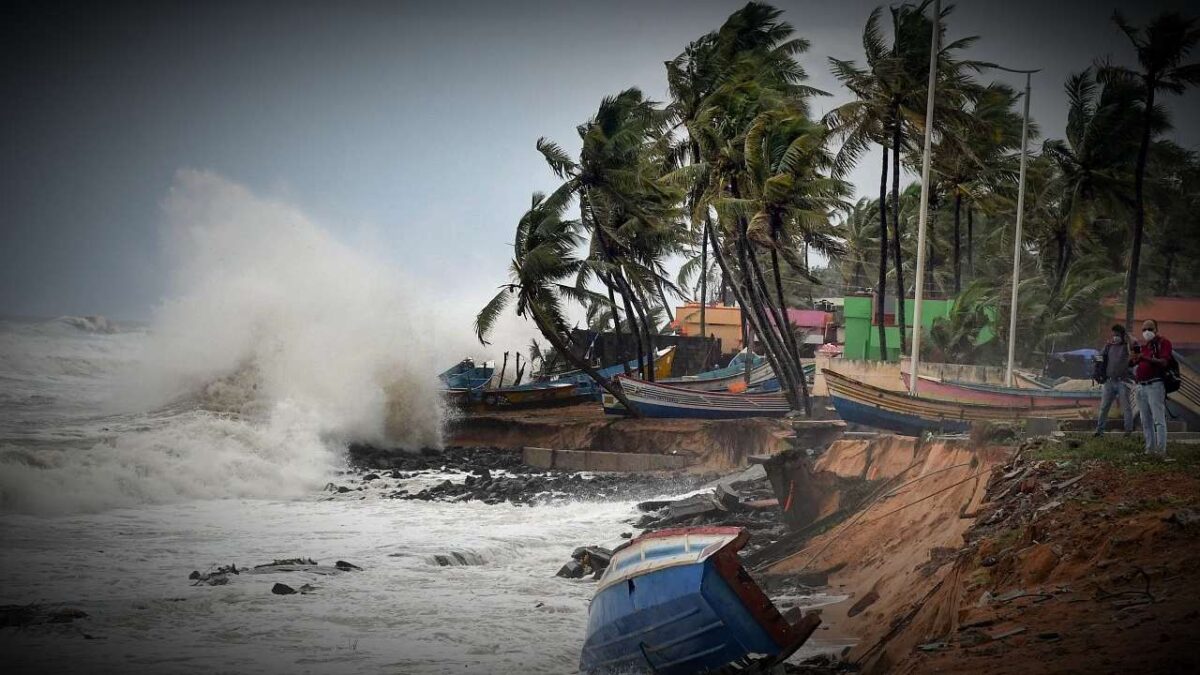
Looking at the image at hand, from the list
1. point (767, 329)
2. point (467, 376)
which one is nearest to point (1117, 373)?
point (767, 329)

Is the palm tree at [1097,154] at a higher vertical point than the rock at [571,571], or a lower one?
higher

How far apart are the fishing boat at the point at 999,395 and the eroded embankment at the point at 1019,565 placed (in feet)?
24.1

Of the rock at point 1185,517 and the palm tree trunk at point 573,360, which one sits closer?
the rock at point 1185,517

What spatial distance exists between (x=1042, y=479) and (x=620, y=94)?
91.4 feet

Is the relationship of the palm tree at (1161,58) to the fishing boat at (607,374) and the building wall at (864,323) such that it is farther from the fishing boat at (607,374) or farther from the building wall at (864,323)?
the fishing boat at (607,374)

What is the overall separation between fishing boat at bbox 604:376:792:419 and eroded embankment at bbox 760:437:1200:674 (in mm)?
15934

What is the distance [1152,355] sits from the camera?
39.1ft

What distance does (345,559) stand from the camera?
54.8 feet

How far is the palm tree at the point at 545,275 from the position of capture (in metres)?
31.9

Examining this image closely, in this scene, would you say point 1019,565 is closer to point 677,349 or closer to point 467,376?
point 677,349

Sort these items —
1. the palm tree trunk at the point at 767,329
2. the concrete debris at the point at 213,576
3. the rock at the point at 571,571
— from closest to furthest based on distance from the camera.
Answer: the concrete debris at the point at 213,576
the rock at the point at 571,571
the palm tree trunk at the point at 767,329

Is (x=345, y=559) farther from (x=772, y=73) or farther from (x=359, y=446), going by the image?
(x=772, y=73)

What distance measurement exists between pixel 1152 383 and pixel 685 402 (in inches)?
797

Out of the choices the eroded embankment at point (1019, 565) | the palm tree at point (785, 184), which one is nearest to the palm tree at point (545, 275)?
the palm tree at point (785, 184)
